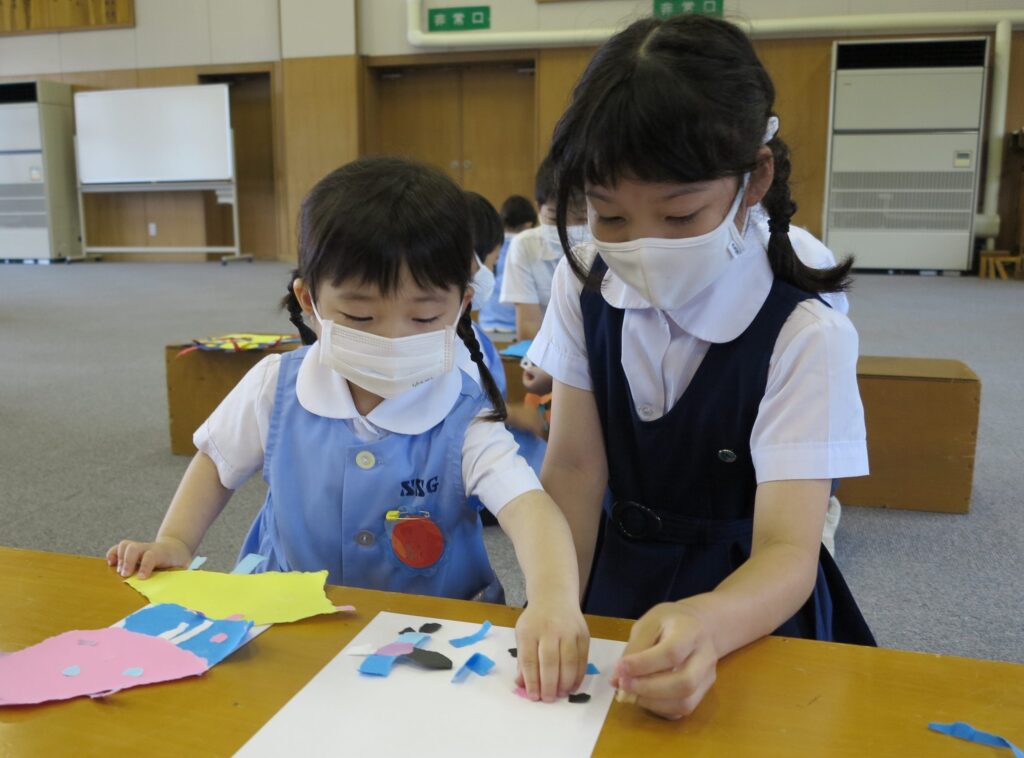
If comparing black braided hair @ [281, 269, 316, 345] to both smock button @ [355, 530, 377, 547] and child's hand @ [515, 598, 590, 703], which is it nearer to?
smock button @ [355, 530, 377, 547]

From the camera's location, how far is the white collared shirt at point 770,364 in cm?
77

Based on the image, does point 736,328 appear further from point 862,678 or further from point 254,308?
point 254,308

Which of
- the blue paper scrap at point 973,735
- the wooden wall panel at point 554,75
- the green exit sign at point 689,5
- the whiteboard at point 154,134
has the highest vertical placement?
the green exit sign at point 689,5

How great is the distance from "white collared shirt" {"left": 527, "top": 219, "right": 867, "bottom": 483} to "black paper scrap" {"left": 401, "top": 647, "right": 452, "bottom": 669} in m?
0.34

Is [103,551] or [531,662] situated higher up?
[531,662]

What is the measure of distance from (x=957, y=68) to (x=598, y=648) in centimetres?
780

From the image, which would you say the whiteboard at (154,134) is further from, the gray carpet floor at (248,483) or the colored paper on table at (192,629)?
the colored paper on table at (192,629)

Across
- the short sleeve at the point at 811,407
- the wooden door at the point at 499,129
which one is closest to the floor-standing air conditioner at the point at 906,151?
the wooden door at the point at 499,129

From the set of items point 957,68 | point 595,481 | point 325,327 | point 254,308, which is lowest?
point 254,308

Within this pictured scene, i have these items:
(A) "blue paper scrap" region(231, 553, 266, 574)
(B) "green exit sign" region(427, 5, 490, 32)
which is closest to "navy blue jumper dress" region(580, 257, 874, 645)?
(A) "blue paper scrap" region(231, 553, 266, 574)

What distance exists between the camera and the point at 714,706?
1.72 ft

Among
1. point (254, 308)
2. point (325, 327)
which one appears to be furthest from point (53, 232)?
point (325, 327)

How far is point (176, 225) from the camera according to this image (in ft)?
31.3

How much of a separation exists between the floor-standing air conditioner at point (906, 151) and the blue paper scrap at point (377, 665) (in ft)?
24.2
